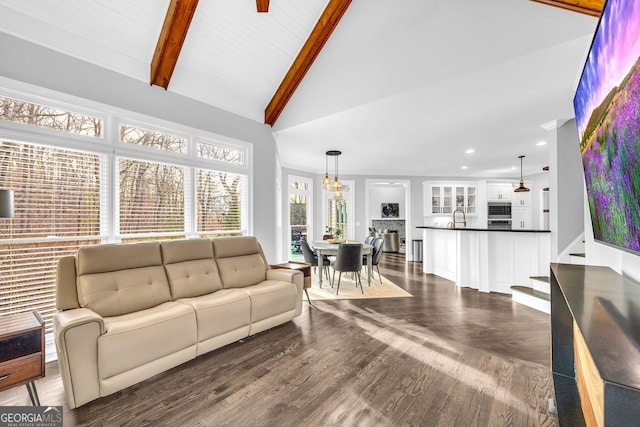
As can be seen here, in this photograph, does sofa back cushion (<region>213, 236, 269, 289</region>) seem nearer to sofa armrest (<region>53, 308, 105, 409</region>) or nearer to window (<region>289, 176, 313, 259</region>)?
sofa armrest (<region>53, 308, 105, 409</region>)

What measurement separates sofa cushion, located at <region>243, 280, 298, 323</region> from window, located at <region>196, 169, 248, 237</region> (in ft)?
3.57

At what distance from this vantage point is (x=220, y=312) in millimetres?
2670

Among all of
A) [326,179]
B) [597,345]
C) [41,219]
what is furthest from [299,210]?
[597,345]

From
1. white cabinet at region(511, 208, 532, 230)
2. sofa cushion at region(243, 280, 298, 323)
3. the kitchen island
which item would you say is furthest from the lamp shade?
white cabinet at region(511, 208, 532, 230)

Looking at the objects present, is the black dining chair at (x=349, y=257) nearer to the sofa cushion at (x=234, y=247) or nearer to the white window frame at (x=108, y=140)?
the sofa cushion at (x=234, y=247)

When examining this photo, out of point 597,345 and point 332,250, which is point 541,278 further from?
point 597,345

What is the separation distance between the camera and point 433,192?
870 cm

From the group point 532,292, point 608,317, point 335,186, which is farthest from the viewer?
point 335,186

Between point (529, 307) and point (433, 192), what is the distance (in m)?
5.16

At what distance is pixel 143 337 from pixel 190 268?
998mm

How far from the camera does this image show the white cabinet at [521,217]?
8.66 m

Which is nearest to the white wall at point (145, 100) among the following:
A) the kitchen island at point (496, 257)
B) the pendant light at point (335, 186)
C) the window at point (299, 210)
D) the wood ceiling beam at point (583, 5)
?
the pendant light at point (335, 186)

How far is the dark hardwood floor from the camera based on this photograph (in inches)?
72.3

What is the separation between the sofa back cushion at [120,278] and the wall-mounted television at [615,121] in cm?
327
